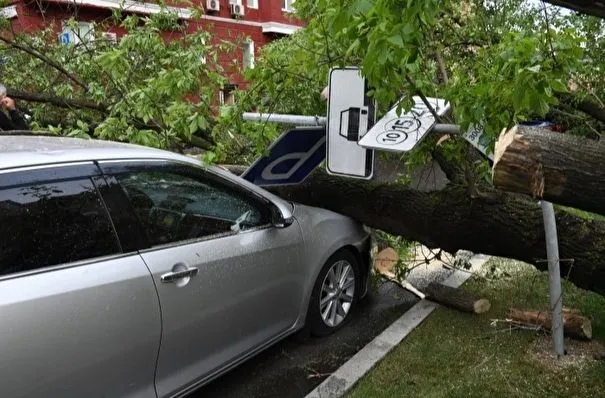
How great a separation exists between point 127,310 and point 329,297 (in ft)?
6.31

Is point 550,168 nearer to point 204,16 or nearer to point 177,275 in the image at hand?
point 177,275

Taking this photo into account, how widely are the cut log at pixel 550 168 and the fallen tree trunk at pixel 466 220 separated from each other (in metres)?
1.47

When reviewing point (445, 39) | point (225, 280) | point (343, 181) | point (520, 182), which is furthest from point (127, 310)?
point (445, 39)

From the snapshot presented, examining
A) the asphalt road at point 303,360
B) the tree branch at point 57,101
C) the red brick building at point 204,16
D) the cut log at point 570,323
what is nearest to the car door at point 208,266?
the asphalt road at point 303,360

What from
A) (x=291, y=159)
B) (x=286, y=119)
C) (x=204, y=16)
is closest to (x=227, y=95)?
(x=291, y=159)

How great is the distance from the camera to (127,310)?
2.59m

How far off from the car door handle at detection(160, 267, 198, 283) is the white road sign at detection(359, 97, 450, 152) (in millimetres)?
1230

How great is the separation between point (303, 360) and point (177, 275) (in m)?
1.45

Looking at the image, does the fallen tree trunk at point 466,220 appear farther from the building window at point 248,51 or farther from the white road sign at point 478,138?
the building window at point 248,51

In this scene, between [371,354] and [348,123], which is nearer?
[348,123]

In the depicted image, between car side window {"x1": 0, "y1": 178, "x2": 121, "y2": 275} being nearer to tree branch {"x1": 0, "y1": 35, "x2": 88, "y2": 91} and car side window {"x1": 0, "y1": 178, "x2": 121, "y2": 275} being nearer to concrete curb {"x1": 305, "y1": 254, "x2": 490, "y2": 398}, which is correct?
concrete curb {"x1": 305, "y1": 254, "x2": 490, "y2": 398}

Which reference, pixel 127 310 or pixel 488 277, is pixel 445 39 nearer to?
pixel 488 277

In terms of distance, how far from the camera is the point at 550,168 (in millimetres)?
2172

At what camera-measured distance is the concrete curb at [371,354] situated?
342cm
